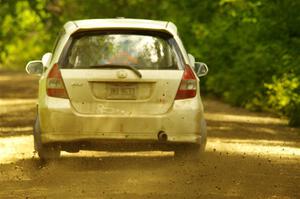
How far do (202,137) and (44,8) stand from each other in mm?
14523

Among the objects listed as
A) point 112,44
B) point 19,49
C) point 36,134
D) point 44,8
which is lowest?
point 19,49

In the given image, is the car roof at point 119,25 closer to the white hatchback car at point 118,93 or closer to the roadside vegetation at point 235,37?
the white hatchback car at point 118,93

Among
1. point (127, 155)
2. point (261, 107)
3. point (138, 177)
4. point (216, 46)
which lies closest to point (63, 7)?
point (216, 46)

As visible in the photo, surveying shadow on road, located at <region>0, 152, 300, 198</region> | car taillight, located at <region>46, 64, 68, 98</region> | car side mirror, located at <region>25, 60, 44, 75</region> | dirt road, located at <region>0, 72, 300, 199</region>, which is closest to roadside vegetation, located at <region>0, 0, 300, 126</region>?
dirt road, located at <region>0, 72, 300, 199</region>

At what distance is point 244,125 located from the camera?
18.8 m

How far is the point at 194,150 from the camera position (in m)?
11.5

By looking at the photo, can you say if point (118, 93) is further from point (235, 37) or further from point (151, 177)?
point (235, 37)

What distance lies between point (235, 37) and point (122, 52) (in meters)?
15.5

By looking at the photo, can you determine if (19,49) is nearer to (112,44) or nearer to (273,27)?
(273,27)

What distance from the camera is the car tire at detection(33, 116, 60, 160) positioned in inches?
442

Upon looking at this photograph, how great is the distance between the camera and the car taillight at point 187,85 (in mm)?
11078

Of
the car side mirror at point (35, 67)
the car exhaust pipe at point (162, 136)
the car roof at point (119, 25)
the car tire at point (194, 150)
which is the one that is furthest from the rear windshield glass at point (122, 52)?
the car side mirror at point (35, 67)

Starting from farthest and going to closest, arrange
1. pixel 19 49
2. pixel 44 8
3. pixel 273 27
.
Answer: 1. pixel 19 49
2. pixel 44 8
3. pixel 273 27

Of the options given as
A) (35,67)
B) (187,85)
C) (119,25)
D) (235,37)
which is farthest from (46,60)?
(235,37)
